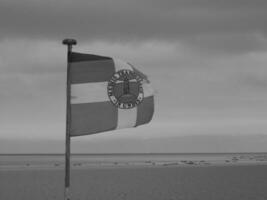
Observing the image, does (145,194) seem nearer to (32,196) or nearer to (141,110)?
(32,196)

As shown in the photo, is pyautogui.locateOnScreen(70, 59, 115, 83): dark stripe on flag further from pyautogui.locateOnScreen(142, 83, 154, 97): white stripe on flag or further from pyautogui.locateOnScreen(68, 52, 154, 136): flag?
pyautogui.locateOnScreen(142, 83, 154, 97): white stripe on flag

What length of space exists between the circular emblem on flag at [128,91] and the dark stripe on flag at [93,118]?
17 cm

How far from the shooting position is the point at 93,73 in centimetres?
1081

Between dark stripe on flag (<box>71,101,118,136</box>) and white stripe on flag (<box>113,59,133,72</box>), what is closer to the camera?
dark stripe on flag (<box>71,101,118,136</box>)

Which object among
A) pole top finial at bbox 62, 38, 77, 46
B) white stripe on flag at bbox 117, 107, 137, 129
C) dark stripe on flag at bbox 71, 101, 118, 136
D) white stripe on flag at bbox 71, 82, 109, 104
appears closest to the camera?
pole top finial at bbox 62, 38, 77, 46

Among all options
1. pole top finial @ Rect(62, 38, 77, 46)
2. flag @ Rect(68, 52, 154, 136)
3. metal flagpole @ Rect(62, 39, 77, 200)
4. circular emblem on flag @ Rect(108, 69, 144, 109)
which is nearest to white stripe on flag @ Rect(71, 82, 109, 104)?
flag @ Rect(68, 52, 154, 136)

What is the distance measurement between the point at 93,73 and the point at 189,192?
53.9 ft

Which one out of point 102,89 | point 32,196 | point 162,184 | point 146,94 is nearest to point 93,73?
point 102,89

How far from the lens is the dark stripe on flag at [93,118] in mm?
10539

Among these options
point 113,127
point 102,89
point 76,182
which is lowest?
point 76,182

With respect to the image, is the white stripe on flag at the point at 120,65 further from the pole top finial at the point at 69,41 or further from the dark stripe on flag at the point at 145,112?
the pole top finial at the point at 69,41

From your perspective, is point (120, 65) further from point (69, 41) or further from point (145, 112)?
point (69, 41)

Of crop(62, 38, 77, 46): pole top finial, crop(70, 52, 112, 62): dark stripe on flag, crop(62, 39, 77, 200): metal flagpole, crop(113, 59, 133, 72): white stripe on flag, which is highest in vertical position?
crop(62, 38, 77, 46): pole top finial

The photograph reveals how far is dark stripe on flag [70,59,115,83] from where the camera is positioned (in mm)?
10625
